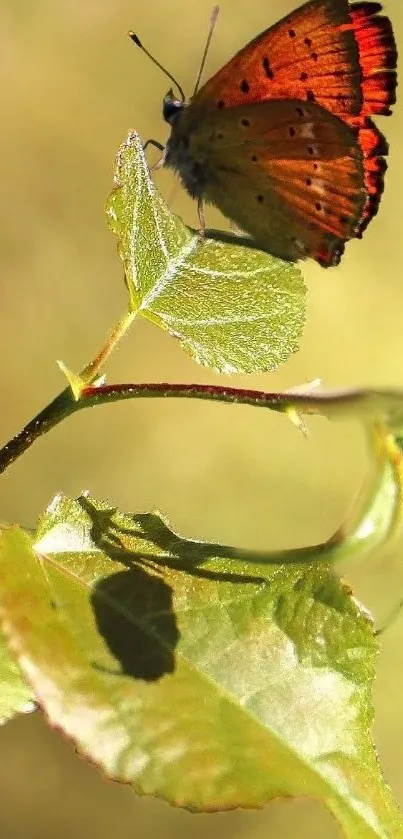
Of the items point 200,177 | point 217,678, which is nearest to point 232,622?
point 217,678

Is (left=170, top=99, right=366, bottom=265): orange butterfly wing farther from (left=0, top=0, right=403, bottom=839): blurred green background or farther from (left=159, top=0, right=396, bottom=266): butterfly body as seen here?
(left=0, top=0, right=403, bottom=839): blurred green background

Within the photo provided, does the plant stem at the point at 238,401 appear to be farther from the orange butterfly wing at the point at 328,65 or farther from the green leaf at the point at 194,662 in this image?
the orange butterfly wing at the point at 328,65

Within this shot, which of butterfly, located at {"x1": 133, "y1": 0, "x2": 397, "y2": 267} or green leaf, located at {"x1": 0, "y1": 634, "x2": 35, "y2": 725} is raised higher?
green leaf, located at {"x1": 0, "y1": 634, "x2": 35, "y2": 725}

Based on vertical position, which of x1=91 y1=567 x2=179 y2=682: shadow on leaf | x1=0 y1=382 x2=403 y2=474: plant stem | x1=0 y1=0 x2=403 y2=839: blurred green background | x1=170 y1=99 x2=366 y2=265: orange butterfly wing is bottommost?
x1=0 y1=0 x2=403 y2=839: blurred green background

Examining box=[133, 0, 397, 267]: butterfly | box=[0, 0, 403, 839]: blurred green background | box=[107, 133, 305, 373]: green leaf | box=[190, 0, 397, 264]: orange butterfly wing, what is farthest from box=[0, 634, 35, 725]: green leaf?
box=[0, 0, 403, 839]: blurred green background

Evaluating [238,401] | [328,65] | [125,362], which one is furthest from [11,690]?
[125,362]

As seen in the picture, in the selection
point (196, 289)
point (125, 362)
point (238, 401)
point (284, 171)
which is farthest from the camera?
point (125, 362)

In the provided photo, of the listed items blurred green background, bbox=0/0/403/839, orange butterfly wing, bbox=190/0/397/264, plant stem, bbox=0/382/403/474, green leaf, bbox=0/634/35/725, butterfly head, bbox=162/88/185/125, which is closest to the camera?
plant stem, bbox=0/382/403/474

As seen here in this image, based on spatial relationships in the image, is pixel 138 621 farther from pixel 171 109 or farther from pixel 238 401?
pixel 171 109
